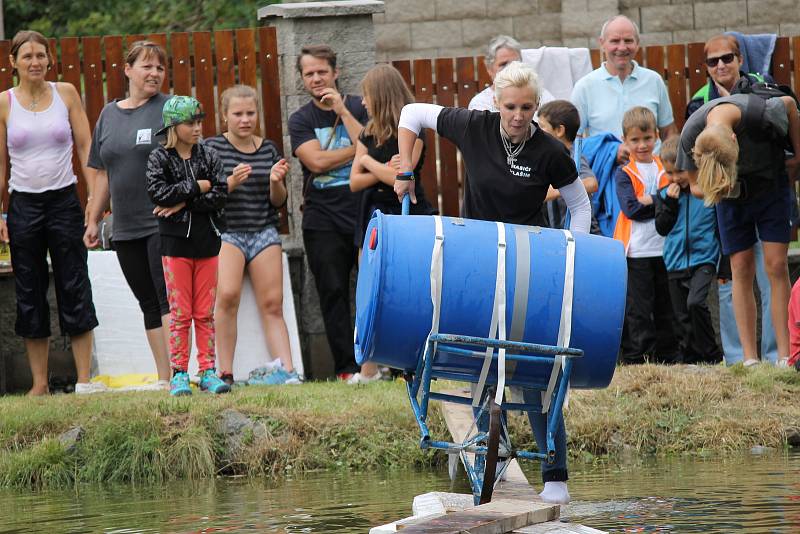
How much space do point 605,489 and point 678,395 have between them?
1.76 m

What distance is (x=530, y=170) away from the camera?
736cm

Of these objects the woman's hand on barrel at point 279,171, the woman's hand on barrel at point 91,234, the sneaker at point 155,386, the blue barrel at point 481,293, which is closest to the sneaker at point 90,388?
the sneaker at point 155,386

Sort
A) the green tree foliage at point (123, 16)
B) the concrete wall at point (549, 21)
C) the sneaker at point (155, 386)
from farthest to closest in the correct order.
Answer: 1. the green tree foliage at point (123, 16)
2. the concrete wall at point (549, 21)
3. the sneaker at point (155, 386)

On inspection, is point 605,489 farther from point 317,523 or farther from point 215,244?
point 215,244

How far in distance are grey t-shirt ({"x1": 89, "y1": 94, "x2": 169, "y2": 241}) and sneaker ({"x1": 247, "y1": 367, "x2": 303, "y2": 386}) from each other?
131cm

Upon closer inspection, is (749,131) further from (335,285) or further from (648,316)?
(335,285)

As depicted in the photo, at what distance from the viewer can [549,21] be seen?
61.2 ft

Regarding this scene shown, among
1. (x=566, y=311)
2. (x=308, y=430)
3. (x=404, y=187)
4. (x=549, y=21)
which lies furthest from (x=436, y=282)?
(x=549, y=21)

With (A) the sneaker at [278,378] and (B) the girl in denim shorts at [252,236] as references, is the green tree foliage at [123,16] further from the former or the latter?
(A) the sneaker at [278,378]

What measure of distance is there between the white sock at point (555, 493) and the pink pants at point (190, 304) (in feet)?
12.1

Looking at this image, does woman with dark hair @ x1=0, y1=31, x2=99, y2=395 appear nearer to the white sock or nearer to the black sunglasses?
the black sunglasses

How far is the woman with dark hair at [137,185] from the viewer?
10914 mm

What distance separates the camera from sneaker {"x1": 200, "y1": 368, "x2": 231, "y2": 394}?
10180 mm

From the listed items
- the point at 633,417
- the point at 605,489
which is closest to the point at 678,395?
the point at 633,417
